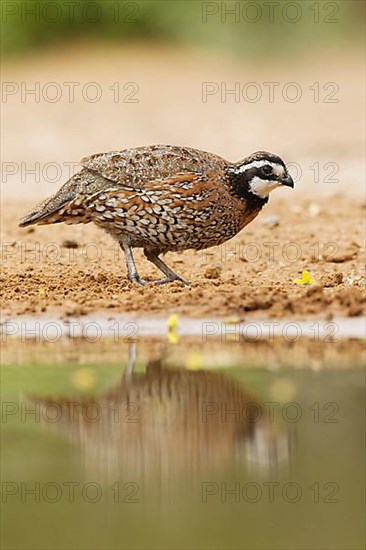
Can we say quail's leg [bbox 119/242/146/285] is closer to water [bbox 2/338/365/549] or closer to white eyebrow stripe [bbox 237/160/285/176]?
white eyebrow stripe [bbox 237/160/285/176]

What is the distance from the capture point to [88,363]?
10.0 m

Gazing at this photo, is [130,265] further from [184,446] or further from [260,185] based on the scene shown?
[184,446]

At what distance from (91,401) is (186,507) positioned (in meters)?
1.98

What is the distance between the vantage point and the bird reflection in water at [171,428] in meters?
7.84

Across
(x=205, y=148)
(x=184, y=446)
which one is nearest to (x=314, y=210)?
(x=205, y=148)

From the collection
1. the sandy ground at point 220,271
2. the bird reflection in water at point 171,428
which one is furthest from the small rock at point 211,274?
the bird reflection in water at point 171,428

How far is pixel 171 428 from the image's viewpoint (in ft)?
27.7

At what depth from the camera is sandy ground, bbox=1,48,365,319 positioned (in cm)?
1188

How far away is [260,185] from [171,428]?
4.54 meters

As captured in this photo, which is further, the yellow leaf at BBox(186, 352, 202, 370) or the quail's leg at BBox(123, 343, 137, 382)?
the yellow leaf at BBox(186, 352, 202, 370)

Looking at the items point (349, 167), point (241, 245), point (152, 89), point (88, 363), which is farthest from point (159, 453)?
point (152, 89)

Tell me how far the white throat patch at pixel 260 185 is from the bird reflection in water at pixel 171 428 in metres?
3.26

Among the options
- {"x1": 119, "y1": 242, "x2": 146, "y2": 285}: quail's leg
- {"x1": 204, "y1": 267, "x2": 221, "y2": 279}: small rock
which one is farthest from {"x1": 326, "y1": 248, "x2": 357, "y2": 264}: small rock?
{"x1": 119, "y1": 242, "x2": 146, "y2": 285}: quail's leg

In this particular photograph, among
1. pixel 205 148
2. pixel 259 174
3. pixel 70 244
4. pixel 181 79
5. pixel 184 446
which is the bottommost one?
pixel 184 446
